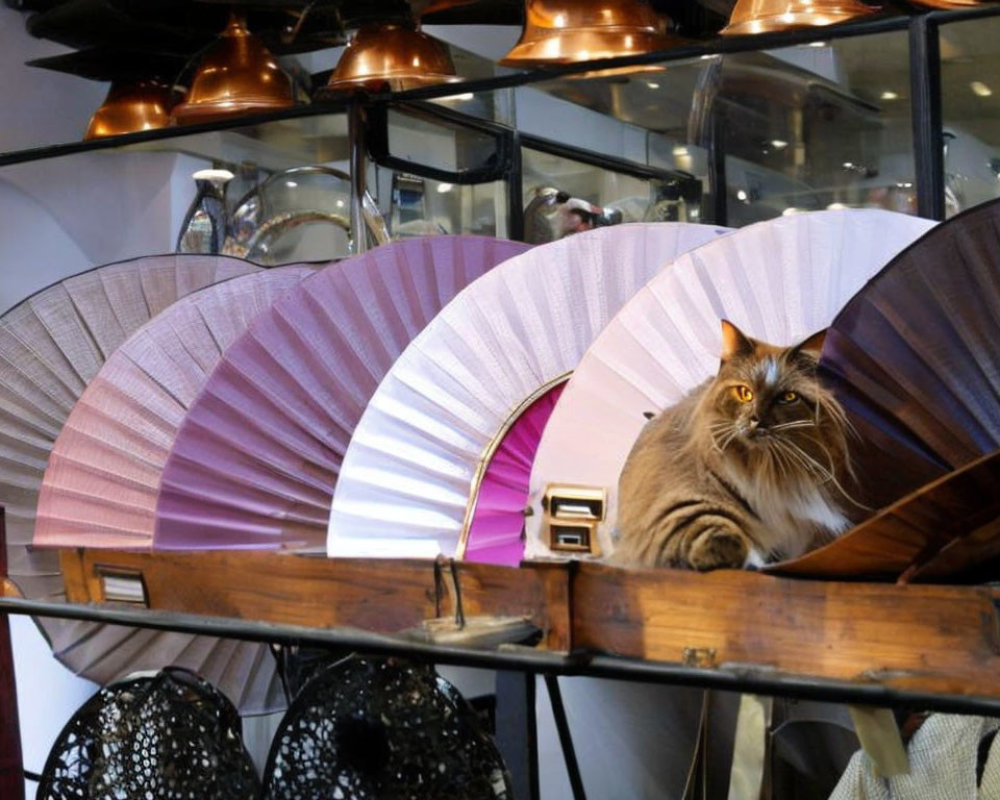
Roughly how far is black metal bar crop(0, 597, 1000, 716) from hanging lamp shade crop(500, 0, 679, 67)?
1.08 m

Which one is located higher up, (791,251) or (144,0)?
(144,0)

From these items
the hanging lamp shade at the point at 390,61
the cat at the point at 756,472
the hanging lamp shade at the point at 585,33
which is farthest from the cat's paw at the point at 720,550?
the hanging lamp shade at the point at 390,61

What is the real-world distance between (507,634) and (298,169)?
1.90m

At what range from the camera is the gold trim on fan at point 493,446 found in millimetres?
1707

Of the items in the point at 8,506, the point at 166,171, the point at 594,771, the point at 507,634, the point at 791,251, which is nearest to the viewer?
the point at 507,634

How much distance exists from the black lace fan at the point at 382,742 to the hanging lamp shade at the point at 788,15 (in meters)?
1.07

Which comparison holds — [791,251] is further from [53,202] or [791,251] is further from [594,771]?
[53,202]

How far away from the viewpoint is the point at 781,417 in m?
1.25

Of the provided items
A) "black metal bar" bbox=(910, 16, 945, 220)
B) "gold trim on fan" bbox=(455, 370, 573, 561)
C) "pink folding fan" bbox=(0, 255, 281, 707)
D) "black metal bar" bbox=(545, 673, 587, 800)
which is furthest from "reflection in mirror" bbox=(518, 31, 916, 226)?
"black metal bar" bbox=(545, 673, 587, 800)

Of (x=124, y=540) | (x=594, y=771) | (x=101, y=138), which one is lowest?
(x=594, y=771)

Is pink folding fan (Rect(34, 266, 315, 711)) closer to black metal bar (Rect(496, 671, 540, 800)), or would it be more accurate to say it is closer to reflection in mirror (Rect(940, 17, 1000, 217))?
black metal bar (Rect(496, 671, 540, 800))

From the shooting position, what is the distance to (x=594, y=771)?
6.84 feet

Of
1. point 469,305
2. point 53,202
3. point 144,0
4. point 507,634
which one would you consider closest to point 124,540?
point 469,305

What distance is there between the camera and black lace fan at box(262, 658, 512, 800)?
1532mm
